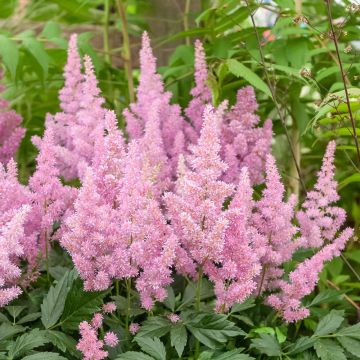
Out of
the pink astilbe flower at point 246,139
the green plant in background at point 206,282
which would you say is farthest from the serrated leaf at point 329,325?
the pink astilbe flower at point 246,139

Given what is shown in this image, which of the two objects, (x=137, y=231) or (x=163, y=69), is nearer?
(x=137, y=231)

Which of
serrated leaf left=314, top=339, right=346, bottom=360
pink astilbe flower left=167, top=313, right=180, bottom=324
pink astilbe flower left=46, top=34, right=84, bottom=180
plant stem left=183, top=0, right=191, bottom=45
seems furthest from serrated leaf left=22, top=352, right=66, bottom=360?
plant stem left=183, top=0, right=191, bottom=45

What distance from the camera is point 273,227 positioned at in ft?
4.31

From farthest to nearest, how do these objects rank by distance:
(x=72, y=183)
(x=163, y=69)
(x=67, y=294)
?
(x=163, y=69)
(x=72, y=183)
(x=67, y=294)

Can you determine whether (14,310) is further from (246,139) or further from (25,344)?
(246,139)

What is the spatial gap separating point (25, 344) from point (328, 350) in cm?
56

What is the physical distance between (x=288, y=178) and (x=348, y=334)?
84 centimetres

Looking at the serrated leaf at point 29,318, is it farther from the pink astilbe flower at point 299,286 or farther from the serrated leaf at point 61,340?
the pink astilbe flower at point 299,286

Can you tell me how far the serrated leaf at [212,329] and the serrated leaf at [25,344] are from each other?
0.27 meters

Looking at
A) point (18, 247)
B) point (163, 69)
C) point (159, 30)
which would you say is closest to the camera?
point (18, 247)

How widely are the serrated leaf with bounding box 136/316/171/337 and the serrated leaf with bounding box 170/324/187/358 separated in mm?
18

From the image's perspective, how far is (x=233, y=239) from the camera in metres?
1.18

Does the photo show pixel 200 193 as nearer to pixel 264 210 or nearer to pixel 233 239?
pixel 233 239

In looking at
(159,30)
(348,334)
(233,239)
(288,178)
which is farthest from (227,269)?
(159,30)
